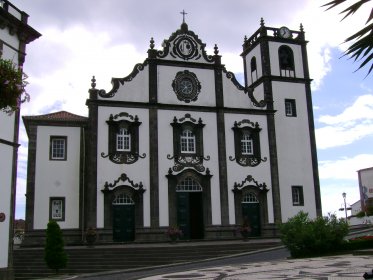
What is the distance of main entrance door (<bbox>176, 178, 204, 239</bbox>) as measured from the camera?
2984cm

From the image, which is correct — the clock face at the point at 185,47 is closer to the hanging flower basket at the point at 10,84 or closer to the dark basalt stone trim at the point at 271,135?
the dark basalt stone trim at the point at 271,135

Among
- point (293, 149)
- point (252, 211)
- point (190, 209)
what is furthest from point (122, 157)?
point (293, 149)

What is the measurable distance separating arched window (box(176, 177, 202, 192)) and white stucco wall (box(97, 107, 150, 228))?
219cm

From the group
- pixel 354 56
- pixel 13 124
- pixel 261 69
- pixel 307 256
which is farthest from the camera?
pixel 261 69

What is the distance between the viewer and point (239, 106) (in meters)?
32.6

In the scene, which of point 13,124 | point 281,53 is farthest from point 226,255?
point 281,53

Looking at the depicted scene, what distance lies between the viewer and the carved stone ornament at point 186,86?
3144 centimetres

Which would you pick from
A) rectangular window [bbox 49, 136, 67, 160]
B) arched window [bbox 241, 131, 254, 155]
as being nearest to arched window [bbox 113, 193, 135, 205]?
rectangular window [bbox 49, 136, 67, 160]

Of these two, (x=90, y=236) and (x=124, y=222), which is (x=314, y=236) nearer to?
(x=90, y=236)

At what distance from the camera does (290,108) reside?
3444cm

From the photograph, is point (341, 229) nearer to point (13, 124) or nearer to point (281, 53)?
point (13, 124)

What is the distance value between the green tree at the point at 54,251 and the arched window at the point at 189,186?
10895 millimetres

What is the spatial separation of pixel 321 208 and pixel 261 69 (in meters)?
10.3

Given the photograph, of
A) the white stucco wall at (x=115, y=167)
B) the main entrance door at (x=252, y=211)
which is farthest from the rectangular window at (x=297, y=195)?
the white stucco wall at (x=115, y=167)
